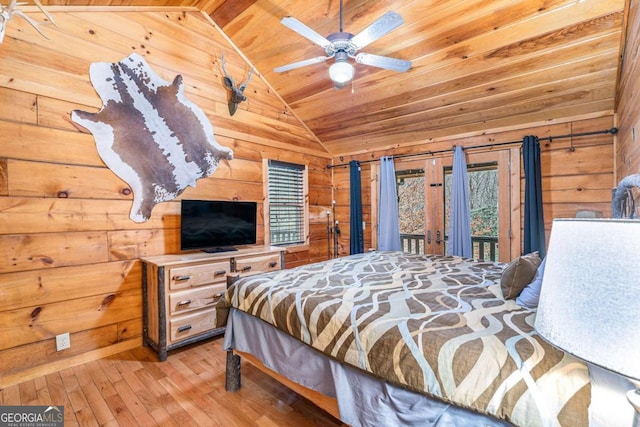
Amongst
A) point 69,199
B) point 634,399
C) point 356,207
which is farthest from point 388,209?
point 634,399

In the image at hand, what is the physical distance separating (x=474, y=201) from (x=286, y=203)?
2623mm

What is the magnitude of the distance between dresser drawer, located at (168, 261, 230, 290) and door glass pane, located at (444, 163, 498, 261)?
318cm

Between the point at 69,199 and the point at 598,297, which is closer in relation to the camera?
the point at 598,297

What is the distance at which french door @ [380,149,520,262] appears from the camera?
359 centimetres

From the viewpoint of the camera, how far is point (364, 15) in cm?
272

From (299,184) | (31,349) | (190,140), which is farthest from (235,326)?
(299,184)

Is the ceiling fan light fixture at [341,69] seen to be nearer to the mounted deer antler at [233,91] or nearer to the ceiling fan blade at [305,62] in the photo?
the ceiling fan blade at [305,62]

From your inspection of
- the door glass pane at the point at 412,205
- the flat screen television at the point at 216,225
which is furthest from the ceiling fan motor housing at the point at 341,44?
the door glass pane at the point at 412,205

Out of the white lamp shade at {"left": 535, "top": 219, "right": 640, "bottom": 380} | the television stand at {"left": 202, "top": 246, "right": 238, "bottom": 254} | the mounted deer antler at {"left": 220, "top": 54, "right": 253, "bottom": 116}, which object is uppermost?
the mounted deer antler at {"left": 220, "top": 54, "right": 253, "bottom": 116}

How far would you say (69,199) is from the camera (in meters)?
2.56

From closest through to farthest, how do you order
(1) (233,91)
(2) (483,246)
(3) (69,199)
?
1. (3) (69,199)
2. (1) (233,91)
3. (2) (483,246)

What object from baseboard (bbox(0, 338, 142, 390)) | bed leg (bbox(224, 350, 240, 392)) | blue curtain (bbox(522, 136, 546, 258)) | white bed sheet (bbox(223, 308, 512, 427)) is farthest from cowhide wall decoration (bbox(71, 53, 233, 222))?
blue curtain (bbox(522, 136, 546, 258))

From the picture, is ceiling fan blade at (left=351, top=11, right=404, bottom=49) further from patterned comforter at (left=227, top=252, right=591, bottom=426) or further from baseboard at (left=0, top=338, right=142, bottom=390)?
baseboard at (left=0, top=338, right=142, bottom=390)

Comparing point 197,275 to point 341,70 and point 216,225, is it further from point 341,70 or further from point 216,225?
point 341,70
